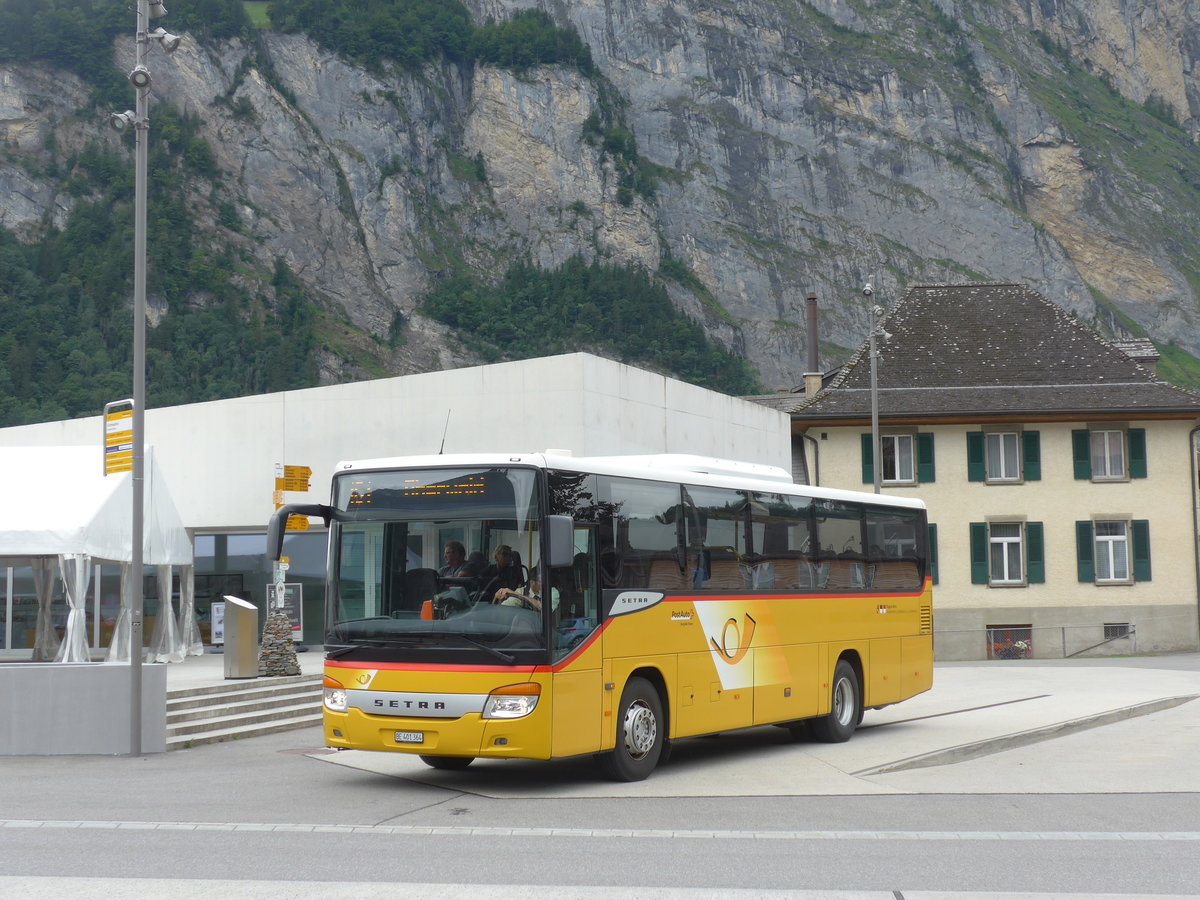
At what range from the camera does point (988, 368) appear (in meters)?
48.8

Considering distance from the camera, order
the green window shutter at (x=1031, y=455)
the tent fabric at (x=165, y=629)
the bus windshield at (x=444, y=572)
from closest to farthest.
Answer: the bus windshield at (x=444, y=572), the tent fabric at (x=165, y=629), the green window shutter at (x=1031, y=455)

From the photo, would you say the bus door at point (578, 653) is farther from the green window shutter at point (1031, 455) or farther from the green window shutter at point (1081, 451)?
the green window shutter at point (1081, 451)

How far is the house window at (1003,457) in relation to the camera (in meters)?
44.4

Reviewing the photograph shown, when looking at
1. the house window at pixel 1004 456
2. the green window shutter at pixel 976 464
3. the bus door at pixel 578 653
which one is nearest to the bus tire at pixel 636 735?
the bus door at pixel 578 653

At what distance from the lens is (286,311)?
14300 cm

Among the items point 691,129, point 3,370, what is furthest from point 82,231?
point 691,129

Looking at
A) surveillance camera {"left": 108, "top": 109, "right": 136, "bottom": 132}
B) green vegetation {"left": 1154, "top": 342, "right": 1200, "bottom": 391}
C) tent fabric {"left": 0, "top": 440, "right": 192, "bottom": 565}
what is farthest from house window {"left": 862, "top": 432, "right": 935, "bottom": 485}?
green vegetation {"left": 1154, "top": 342, "right": 1200, "bottom": 391}

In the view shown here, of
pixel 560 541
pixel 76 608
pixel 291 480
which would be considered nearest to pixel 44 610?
pixel 76 608

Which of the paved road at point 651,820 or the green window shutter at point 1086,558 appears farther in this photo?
the green window shutter at point 1086,558

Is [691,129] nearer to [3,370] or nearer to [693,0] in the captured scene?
[693,0]

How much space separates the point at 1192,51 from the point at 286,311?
11193 cm

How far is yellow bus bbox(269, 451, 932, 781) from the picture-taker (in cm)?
1119

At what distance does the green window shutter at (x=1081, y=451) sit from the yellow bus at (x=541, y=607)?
1285 inches

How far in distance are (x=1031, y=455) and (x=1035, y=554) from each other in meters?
2.98
